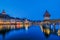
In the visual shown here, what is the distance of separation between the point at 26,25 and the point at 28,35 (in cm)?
A: 18

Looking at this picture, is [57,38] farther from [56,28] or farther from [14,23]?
[14,23]

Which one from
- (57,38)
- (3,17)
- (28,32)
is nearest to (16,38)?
(28,32)

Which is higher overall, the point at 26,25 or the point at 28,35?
the point at 26,25

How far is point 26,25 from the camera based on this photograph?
2111 mm

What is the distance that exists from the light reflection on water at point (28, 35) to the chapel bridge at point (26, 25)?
0.07 meters

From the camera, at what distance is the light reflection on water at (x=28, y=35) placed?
2.05m

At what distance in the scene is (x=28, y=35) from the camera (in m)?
2.07

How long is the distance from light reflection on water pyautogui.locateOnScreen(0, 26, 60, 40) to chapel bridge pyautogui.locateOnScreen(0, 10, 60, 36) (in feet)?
0.21

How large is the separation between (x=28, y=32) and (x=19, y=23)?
226mm

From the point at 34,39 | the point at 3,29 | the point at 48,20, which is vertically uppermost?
the point at 48,20

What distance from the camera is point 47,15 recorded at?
6.81 feet

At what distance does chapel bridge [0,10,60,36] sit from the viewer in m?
2.05

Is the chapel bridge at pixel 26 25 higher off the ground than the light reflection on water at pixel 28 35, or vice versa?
the chapel bridge at pixel 26 25

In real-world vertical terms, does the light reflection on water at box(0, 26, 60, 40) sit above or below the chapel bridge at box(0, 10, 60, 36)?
below
